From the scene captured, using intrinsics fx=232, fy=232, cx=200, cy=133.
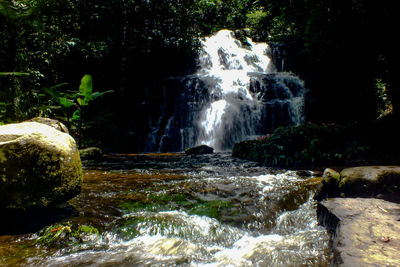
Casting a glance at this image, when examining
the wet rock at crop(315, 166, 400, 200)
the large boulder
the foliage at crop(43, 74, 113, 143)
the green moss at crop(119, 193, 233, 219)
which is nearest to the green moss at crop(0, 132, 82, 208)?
the large boulder

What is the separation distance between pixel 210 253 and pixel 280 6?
847 cm

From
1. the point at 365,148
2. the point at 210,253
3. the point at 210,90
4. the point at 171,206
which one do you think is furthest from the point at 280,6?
the point at 210,253

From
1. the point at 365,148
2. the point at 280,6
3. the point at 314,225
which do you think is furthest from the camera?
the point at 280,6

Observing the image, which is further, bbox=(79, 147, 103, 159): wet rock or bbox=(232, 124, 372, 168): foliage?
bbox=(79, 147, 103, 159): wet rock

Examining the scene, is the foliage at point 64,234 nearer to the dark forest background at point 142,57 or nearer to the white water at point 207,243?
the white water at point 207,243

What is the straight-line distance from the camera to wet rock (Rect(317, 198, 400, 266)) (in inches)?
62.4

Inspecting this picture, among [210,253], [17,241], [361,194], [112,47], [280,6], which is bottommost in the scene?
[210,253]

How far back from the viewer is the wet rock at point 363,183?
2889 mm

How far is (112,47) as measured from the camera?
599 inches

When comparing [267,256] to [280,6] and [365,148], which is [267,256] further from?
[280,6]

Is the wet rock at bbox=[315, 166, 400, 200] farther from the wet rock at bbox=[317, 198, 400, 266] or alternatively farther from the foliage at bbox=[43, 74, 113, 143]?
the foliage at bbox=[43, 74, 113, 143]

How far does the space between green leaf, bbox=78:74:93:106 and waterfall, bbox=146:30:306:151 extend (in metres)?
6.64

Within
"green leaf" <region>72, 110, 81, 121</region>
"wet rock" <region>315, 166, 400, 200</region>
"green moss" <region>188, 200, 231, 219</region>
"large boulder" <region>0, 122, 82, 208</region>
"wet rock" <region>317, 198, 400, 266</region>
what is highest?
"green leaf" <region>72, 110, 81, 121</region>

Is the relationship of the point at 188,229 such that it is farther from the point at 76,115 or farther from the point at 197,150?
the point at 197,150
